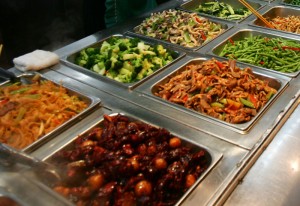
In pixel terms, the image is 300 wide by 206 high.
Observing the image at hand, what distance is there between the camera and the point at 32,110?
2320 mm

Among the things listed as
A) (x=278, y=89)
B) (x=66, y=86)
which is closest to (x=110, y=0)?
(x=66, y=86)

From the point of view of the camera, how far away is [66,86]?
260cm

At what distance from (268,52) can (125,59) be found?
135 centimetres

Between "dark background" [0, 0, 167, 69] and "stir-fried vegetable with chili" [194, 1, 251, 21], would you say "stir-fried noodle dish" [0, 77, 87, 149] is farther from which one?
"stir-fried vegetable with chili" [194, 1, 251, 21]

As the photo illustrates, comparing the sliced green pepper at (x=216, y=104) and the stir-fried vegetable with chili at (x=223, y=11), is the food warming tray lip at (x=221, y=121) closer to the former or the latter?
the sliced green pepper at (x=216, y=104)

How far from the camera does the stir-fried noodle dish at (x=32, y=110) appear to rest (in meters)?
2.13

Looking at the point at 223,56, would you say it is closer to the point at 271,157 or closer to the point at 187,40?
the point at 187,40

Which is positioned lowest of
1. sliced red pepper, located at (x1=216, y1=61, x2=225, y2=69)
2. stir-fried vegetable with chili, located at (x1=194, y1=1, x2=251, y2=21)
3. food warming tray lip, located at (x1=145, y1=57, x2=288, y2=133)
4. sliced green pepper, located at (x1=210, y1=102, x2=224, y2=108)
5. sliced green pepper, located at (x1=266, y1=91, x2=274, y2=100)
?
sliced green pepper, located at (x1=210, y1=102, x2=224, y2=108)

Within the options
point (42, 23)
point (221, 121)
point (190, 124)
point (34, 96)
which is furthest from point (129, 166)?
point (42, 23)

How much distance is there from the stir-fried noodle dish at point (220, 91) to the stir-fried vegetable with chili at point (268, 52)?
38 centimetres

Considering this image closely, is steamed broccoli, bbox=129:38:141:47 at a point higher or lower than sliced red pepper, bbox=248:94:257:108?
higher

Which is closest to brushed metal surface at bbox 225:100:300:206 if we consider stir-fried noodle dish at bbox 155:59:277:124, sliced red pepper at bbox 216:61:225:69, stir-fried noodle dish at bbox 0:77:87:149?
stir-fried noodle dish at bbox 155:59:277:124

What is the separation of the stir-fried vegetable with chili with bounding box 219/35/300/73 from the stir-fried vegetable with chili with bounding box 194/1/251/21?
68 centimetres

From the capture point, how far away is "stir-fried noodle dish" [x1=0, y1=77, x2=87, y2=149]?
2127 mm
